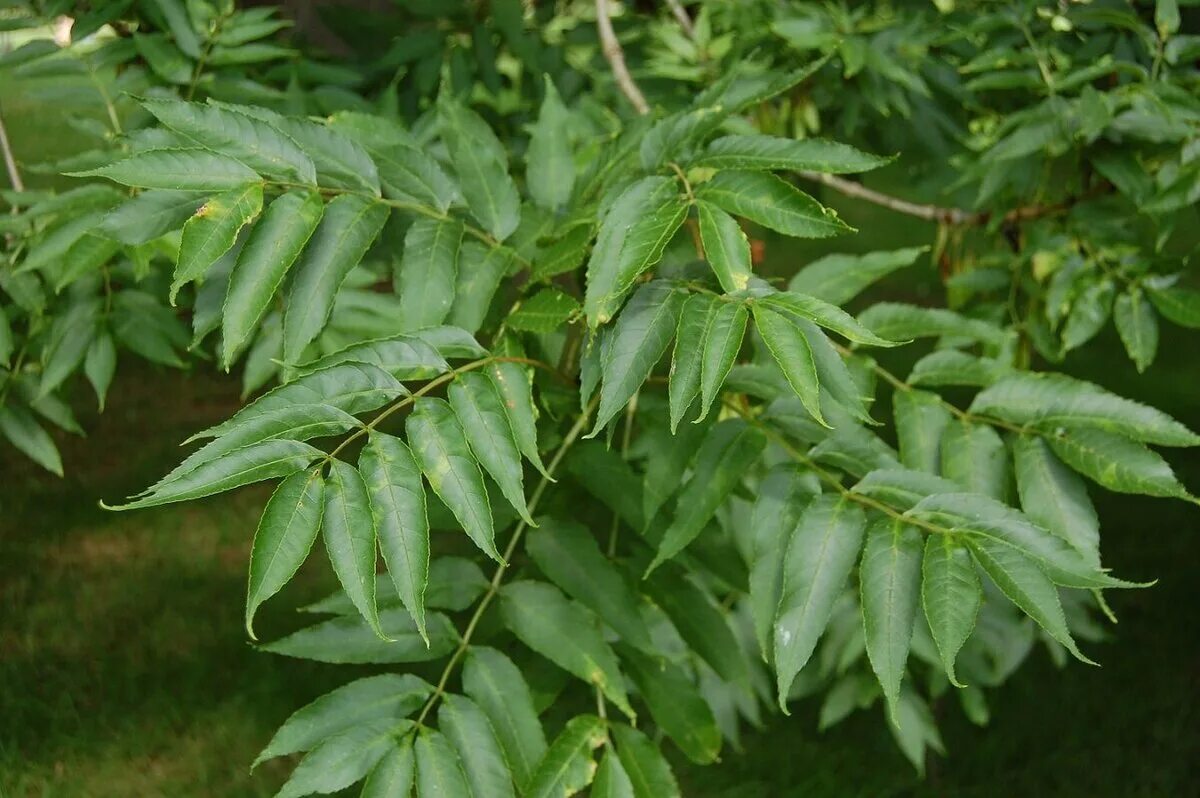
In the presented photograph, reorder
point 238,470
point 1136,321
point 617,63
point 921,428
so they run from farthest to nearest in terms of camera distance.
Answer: point 617,63 → point 1136,321 → point 921,428 → point 238,470

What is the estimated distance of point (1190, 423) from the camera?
5.54 metres

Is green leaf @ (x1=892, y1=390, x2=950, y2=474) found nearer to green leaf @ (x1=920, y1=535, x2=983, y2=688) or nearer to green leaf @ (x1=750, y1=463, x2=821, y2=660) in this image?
green leaf @ (x1=750, y1=463, x2=821, y2=660)

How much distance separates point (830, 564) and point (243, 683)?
2601mm

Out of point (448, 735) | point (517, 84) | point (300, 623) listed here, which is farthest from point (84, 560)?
point (448, 735)

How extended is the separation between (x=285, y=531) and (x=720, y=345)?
1.57ft

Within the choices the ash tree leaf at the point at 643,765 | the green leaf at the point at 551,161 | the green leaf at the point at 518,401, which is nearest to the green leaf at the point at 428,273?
the green leaf at the point at 518,401

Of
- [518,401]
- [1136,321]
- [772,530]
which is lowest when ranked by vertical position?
[1136,321]

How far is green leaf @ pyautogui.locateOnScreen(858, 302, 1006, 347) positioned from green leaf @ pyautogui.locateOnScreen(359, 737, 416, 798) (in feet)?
3.07

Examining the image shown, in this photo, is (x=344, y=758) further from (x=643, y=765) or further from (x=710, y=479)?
(x=710, y=479)

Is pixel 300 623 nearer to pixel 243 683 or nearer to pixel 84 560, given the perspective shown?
pixel 243 683

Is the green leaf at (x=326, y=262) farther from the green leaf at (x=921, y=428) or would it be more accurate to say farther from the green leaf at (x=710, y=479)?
the green leaf at (x=921, y=428)

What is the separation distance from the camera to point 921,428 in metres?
1.67

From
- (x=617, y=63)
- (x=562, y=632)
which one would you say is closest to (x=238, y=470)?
(x=562, y=632)

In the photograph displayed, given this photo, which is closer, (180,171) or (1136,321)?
(180,171)
